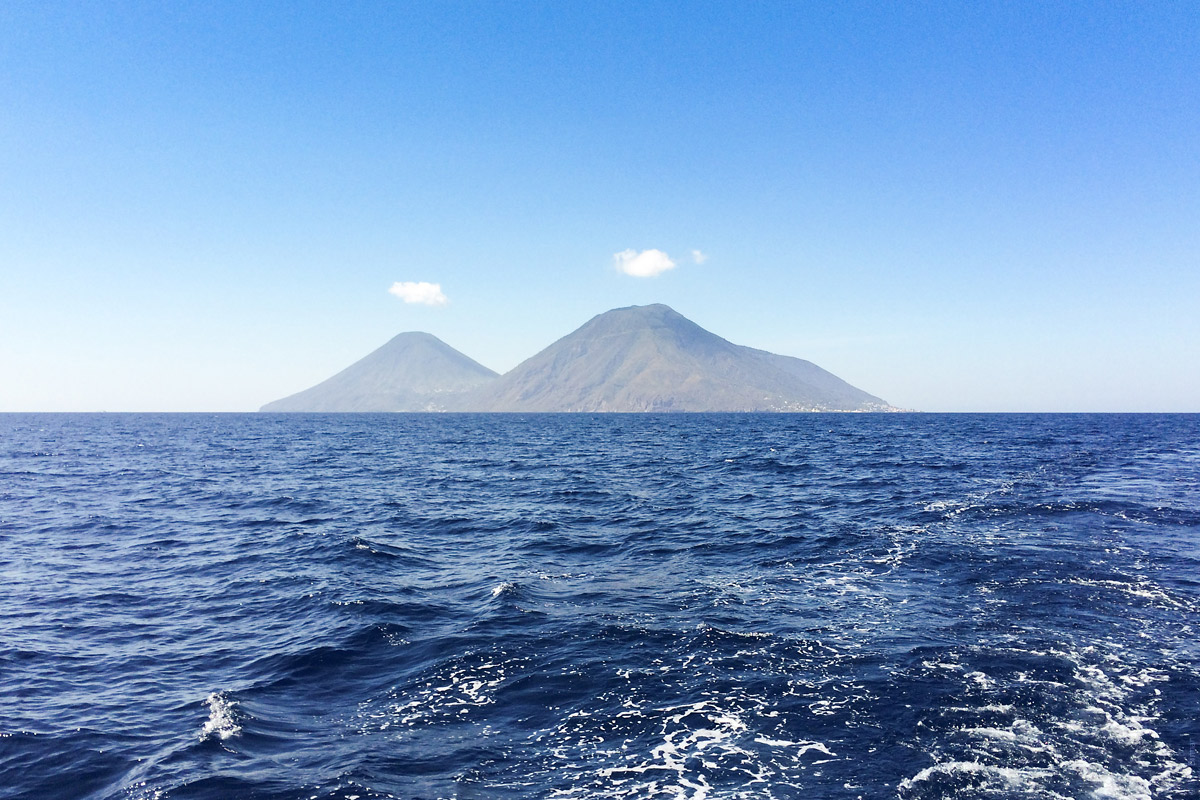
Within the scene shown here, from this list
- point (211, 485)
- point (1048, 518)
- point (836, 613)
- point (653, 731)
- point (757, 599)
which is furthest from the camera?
point (211, 485)

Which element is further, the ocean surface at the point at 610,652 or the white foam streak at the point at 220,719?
the white foam streak at the point at 220,719

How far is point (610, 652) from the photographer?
16219 mm

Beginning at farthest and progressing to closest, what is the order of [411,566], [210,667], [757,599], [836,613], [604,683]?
[411,566]
[757,599]
[836,613]
[210,667]
[604,683]

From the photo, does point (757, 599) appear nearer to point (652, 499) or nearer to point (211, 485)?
point (652, 499)

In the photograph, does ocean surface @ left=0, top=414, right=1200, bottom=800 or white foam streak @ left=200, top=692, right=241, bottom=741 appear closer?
ocean surface @ left=0, top=414, right=1200, bottom=800

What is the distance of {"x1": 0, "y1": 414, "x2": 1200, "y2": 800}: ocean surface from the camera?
11.0 meters

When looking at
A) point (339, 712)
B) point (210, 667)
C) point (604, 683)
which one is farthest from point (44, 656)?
point (604, 683)

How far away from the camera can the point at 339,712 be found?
13.4m

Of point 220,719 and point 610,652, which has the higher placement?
point 610,652

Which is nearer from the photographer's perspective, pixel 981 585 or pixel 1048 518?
pixel 981 585

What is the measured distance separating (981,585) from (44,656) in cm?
2875

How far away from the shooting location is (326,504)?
4047 cm

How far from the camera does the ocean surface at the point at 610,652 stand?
10953mm

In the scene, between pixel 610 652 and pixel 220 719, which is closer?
pixel 220 719
